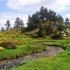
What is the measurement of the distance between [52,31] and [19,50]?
6232cm

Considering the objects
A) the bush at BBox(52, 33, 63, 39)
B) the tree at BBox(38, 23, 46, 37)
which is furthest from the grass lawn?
the tree at BBox(38, 23, 46, 37)

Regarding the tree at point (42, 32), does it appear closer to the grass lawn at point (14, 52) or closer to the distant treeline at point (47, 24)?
the distant treeline at point (47, 24)

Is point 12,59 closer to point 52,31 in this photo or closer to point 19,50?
point 19,50

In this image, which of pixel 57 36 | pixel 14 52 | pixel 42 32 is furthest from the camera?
pixel 42 32

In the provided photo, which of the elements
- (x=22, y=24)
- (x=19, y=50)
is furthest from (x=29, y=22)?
(x=19, y=50)

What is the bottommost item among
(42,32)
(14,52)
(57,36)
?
(14,52)

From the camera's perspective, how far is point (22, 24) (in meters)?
191

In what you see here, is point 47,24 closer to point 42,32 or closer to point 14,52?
point 42,32

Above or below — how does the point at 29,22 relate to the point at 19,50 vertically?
above

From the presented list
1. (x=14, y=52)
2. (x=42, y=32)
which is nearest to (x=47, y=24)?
(x=42, y=32)

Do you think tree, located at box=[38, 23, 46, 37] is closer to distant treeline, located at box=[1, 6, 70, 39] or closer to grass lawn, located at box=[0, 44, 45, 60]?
distant treeline, located at box=[1, 6, 70, 39]

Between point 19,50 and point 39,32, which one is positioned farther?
point 39,32

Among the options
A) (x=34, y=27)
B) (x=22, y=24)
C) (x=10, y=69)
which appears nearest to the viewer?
(x=10, y=69)

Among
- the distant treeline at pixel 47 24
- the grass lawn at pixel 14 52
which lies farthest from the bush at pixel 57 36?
the grass lawn at pixel 14 52
